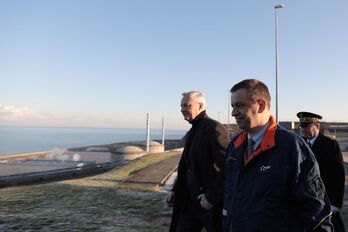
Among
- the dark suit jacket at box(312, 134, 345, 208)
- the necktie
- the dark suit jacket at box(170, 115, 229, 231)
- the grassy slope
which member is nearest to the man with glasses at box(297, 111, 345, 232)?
the dark suit jacket at box(312, 134, 345, 208)

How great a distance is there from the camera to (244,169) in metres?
2.30

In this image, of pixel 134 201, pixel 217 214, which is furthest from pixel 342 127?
pixel 217 214

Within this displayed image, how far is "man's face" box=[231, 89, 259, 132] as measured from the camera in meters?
2.38

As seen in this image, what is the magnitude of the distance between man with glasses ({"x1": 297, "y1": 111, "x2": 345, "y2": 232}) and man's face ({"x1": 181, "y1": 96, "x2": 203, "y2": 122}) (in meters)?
1.34

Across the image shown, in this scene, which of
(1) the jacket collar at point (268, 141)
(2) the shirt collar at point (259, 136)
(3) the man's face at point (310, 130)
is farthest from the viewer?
(3) the man's face at point (310, 130)

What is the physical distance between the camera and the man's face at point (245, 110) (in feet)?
7.82

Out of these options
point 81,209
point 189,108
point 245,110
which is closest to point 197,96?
point 189,108

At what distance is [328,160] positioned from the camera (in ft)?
13.1

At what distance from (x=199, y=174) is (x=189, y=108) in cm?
69

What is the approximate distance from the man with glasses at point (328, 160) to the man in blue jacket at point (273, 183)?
1.72 meters

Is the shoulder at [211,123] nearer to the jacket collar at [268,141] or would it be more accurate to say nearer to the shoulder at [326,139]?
the shoulder at [326,139]

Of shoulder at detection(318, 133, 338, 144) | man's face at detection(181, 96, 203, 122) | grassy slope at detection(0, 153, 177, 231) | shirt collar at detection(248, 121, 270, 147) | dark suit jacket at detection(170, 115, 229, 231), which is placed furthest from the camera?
grassy slope at detection(0, 153, 177, 231)

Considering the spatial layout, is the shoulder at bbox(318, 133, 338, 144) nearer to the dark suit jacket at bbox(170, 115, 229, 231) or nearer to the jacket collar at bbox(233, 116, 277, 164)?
the dark suit jacket at bbox(170, 115, 229, 231)

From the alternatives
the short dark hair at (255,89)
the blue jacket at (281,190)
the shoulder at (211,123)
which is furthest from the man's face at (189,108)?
the blue jacket at (281,190)
